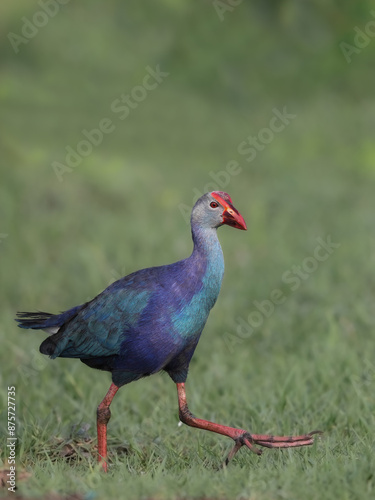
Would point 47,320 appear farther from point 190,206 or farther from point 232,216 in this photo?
point 190,206

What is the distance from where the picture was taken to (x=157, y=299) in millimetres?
3582

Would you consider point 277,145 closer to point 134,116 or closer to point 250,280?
point 134,116

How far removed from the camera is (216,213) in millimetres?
3639

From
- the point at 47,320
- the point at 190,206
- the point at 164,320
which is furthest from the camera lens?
the point at 190,206

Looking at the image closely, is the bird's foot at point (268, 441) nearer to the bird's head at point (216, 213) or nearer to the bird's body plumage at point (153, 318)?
the bird's body plumage at point (153, 318)

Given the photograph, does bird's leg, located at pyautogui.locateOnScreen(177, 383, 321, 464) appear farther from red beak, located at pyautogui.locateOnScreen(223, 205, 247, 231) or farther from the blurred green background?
red beak, located at pyautogui.locateOnScreen(223, 205, 247, 231)

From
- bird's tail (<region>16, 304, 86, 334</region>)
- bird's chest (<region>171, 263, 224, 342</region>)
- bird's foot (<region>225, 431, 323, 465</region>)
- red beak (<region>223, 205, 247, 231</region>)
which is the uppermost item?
red beak (<region>223, 205, 247, 231</region>)

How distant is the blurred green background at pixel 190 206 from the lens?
3.87 meters

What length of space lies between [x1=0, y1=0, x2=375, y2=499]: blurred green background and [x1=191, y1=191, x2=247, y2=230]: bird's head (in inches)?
41.0

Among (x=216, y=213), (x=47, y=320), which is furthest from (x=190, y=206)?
(x=216, y=213)

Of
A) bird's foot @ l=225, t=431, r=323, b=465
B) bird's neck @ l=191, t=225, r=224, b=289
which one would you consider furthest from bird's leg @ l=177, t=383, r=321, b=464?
bird's neck @ l=191, t=225, r=224, b=289

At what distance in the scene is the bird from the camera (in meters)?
3.55

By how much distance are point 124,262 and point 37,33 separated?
3740 millimetres

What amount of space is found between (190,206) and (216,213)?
5590mm
